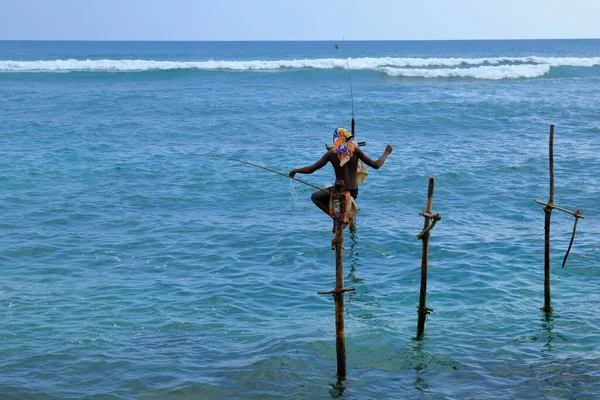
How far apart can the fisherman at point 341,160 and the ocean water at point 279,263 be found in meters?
1.11

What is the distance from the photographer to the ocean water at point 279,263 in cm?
919

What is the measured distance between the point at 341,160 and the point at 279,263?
414 cm

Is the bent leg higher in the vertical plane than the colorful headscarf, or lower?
lower

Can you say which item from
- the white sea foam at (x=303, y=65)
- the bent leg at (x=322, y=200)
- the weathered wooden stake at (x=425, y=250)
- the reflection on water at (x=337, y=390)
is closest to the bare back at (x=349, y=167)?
the bent leg at (x=322, y=200)

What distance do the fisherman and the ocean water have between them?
1.11 meters

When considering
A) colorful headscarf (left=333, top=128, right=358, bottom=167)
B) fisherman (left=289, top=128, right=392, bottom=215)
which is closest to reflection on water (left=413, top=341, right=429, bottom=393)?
fisherman (left=289, top=128, right=392, bottom=215)

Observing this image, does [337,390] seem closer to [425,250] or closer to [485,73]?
[425,250]

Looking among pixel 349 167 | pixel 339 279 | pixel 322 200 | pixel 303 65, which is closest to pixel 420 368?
pixel 339 279

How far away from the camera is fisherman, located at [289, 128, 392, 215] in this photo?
9406mm

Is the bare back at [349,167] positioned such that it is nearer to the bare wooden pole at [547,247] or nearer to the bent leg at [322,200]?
the bent leg at [322,200]

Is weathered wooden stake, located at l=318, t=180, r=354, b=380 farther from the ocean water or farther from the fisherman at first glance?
the fisherman

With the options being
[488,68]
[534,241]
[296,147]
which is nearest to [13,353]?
[534,241]

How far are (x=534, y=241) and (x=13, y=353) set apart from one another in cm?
940

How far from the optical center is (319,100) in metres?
35.8
